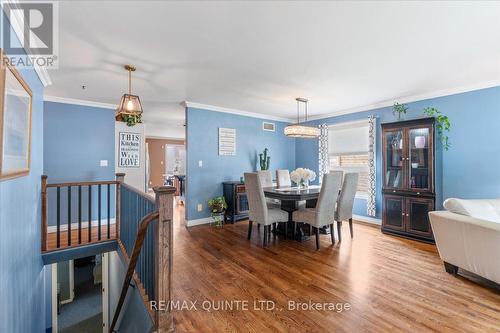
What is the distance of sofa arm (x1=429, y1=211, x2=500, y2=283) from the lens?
221 cm

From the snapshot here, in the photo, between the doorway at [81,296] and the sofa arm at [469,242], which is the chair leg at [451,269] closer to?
the sofa arm at [469,242]

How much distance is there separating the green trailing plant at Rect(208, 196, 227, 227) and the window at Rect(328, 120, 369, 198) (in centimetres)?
270

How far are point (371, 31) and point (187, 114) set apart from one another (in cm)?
343

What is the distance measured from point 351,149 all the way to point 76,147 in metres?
5.51

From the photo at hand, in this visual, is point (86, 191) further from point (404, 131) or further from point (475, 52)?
point (475, 52)

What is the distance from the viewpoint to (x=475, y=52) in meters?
2.55

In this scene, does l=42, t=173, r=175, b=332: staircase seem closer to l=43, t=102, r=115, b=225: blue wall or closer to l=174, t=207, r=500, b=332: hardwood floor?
l=43, t=102, r=115, b=225: blue wall

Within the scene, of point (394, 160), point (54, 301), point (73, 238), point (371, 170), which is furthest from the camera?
point (371, 170)

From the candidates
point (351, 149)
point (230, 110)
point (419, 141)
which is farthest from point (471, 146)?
point (230, 110)

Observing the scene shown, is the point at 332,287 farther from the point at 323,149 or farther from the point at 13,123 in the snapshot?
the point at 323,149

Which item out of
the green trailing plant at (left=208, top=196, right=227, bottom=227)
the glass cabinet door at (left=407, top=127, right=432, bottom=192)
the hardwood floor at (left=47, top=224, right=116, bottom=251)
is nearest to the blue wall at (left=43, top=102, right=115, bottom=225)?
the hardwood floor at (left=47, top=224, right=116, bottom=251)

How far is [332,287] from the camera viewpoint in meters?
2.36

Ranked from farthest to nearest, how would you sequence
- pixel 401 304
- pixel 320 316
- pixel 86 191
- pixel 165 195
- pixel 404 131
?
pixel 86 191 → pixel 404 131 → pixel 401 304 → pixel 320 316 → pixel 165 195

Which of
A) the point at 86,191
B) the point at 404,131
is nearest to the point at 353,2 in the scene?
the point at 404,131
